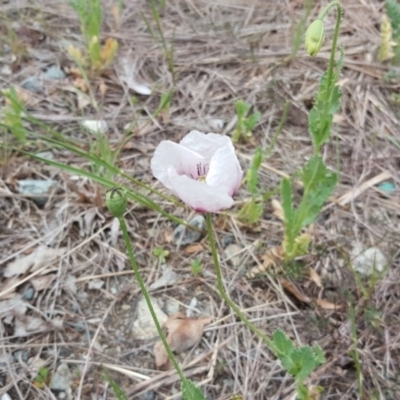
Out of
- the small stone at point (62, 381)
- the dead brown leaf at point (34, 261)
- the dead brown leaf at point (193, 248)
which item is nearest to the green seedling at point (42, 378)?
the small stone at point (62, 381)

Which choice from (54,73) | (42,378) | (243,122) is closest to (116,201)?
(42,378)

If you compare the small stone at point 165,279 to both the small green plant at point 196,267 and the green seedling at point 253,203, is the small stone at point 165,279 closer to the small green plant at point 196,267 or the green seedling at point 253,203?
the small green plant at point 196,267

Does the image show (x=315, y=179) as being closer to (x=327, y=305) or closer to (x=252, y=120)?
(x=327, y=305)

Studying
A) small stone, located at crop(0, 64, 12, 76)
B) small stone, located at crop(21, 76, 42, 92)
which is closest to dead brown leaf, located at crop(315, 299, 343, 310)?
small stone, located at crop(21, 76, 42, 92)

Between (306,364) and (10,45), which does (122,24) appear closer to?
(10,45)

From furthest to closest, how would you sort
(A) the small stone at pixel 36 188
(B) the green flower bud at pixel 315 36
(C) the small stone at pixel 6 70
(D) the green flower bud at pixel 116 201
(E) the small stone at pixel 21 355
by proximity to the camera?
(C) the small stone at pixel 6 70 → (A) the small stone at pixel 36 188 → (E) the small stone at pixel 21 355 → (B) the green flower bud at pixel 315 36 → (D) the green flower bud at pixel 116 201

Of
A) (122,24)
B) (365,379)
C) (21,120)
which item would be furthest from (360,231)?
(122,24)
